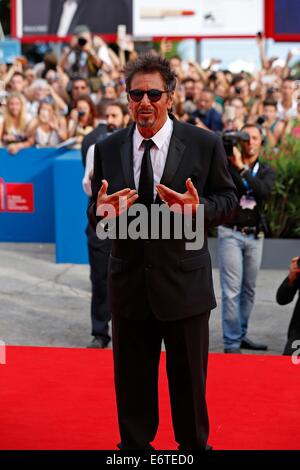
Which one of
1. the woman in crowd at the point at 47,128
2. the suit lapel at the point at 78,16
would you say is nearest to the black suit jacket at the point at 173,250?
the woman in crowd at the point at 47,128

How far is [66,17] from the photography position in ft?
54.7

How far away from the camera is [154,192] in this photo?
411 centimetres

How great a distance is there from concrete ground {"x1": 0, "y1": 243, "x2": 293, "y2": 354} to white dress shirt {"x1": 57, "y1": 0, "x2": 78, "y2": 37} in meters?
6.74

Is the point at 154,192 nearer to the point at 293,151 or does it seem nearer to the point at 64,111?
the point at 293,151

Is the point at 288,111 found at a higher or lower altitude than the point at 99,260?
higher

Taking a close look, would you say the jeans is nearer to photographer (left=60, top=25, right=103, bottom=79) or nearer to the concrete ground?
the concrete ground

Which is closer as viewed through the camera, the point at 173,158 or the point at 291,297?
the point at 173,158

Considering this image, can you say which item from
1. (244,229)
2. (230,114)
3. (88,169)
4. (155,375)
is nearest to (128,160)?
(155,375)

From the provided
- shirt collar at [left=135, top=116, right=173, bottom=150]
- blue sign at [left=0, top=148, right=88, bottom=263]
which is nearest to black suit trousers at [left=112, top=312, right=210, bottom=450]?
shirt collar at [left=135, top=116, right=173, bottom=150]

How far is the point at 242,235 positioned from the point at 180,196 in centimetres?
329

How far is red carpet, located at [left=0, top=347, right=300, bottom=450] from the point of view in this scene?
4.71 metres

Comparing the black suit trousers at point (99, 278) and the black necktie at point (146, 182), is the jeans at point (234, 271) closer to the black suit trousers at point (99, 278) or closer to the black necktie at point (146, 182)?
the black suit trousers at point (99, 278)

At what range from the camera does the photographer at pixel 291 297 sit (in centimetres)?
648

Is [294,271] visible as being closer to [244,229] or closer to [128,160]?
[244,229]
